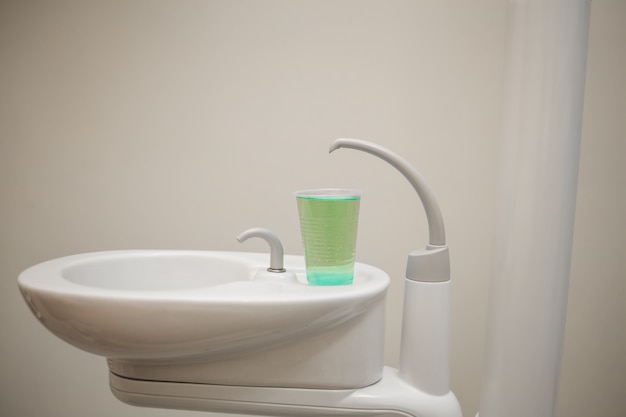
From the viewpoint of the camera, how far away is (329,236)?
644mm

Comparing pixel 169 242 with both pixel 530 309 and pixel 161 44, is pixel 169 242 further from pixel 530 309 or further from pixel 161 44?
pixel 530 309

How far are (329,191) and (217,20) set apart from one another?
1.70 ft

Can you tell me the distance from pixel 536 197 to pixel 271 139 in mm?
539

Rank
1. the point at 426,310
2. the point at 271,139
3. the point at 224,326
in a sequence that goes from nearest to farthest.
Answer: the point at 224,326 → the point at 426,310 → the point at 271,139

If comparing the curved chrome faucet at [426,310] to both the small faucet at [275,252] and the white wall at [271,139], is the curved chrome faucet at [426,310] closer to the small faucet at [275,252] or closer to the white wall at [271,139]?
the small faucet at [275,252]

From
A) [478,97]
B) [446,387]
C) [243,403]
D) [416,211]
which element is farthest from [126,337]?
[478,97]

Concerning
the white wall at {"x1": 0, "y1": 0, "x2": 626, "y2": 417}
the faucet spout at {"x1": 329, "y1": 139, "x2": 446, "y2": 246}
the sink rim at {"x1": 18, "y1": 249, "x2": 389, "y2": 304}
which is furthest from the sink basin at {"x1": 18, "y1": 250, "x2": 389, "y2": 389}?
the white wall at {"x1": 0, "y1": 0, "x2": 626, "y2": 417}

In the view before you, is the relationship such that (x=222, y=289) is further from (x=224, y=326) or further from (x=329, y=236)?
(x=329, y=236)

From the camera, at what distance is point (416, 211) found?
98 centimetres

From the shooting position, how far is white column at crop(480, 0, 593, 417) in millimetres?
623

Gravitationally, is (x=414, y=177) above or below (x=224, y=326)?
above

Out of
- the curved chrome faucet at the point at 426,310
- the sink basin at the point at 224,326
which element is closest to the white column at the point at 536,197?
the curved chrome faucet at the point at 426,310

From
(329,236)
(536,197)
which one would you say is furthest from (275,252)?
(536,197)

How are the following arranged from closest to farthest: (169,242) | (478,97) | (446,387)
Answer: (446,387) → (478,97) → (169,242)
